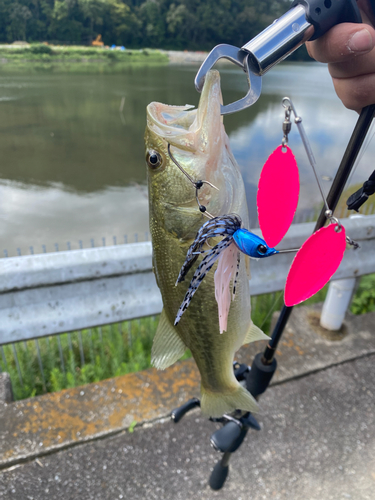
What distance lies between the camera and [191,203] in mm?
951

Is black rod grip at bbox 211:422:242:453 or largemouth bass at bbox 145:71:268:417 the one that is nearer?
largemouth bass at bbox 145:71:268:417

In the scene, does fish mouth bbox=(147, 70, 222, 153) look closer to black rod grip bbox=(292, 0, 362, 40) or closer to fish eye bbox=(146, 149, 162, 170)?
fish eye bbox=(146, 149, 162, 170)

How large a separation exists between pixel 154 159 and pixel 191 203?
17cm

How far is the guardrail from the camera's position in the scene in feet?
5.74

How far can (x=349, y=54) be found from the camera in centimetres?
73

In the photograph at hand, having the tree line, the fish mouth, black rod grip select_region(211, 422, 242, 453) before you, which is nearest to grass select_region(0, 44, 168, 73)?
the tree line

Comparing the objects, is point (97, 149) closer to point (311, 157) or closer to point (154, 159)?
point (154, 159)

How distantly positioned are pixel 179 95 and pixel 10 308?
12.4 m

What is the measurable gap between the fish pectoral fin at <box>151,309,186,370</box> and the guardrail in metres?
0.87

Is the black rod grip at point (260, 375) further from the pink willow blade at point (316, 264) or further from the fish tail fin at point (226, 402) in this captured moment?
the pink willow blade at point (316, 264)

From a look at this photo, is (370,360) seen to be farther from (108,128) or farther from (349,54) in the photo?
(108,128)

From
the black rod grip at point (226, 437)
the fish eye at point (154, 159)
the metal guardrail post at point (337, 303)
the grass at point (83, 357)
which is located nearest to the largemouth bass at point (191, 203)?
the fish eye at point (154, 159)

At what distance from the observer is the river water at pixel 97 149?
6.36 metres

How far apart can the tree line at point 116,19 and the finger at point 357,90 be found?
416 cm
